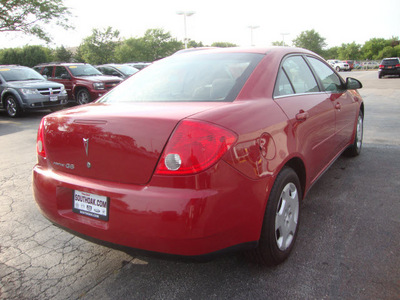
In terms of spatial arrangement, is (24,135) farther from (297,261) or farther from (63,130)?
(297,261)

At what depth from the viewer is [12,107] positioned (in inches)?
423

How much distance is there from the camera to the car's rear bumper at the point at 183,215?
177 cm

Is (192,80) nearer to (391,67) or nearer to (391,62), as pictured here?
(391,67)

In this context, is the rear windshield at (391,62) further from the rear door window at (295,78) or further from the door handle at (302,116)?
the door handle at (302,116)

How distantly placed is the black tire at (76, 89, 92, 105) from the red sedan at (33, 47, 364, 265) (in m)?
10.4

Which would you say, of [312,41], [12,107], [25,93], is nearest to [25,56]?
[12,107]

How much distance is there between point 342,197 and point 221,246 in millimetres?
2186

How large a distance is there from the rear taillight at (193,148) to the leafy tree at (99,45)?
51063mm

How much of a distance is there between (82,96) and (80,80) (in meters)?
0.60

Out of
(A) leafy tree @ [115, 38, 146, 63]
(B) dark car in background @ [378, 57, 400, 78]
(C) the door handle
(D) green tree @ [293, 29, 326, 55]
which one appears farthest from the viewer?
(D) green tree @ [293, 29, 326, 55]

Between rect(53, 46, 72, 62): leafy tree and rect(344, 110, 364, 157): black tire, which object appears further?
rect(53, 46, 72, 62): leafy tree

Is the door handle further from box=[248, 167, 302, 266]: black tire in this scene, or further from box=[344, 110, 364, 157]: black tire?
box=[344, 110, 364, 157]: black tire

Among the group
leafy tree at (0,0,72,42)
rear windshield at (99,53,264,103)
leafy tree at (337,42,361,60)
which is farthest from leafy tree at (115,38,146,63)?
rear windshield at (99,53,264,103)

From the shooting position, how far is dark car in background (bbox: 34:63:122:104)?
12234 mm
